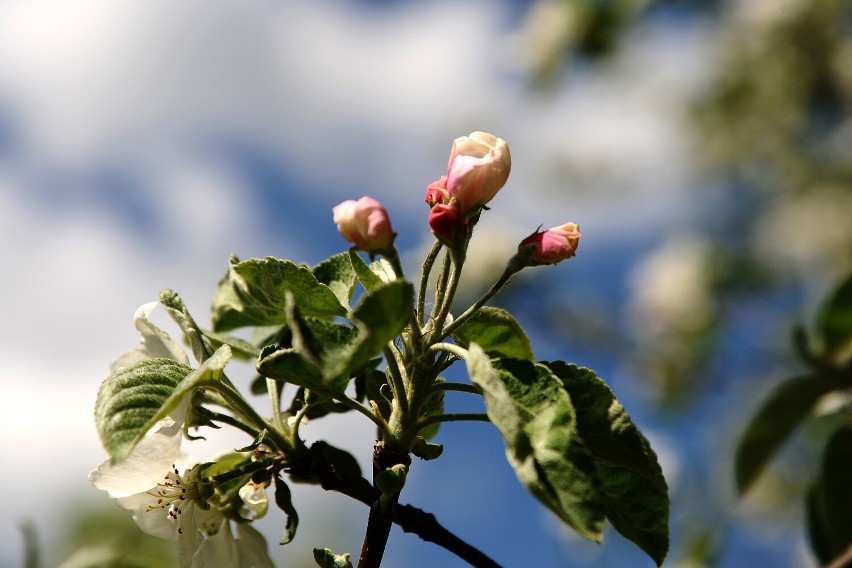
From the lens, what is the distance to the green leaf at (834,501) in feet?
4.50

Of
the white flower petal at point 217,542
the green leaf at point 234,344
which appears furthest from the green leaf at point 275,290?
the white flower petal at point 217,542

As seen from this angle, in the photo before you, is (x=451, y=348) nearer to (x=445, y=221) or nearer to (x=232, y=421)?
(x=445, y=221)

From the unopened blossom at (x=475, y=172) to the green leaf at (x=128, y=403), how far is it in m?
0.37

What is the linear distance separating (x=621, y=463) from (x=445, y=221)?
324 mm

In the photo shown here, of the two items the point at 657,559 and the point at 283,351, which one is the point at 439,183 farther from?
the point at 657,559

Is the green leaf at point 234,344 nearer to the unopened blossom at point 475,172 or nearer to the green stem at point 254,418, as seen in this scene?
the green stem at point 254,418

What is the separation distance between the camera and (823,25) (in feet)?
21.7

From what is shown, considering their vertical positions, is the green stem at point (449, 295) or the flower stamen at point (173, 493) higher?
the green stem at point (449, 295)

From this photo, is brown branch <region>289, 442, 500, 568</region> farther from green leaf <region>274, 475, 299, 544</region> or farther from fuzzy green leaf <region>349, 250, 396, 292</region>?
fuzzy green leaf <region>349, 250, 396, 292</region>

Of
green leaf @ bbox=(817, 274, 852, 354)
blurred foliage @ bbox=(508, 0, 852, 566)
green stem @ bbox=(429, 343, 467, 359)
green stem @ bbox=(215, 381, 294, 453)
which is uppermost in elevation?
blurred foliage @ bbox=(508, 0, 852, 566)

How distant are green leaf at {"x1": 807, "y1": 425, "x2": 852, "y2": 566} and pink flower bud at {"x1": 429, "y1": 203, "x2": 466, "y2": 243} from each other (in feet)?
2.64

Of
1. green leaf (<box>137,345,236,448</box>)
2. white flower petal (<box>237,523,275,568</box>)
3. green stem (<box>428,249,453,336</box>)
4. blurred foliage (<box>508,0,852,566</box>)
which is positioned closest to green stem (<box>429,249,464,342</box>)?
green stem (<box>428,249,453,336</box>)

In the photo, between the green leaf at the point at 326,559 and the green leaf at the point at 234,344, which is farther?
the green leaf at the point at 234,344

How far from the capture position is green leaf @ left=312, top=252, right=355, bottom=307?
1194mm
